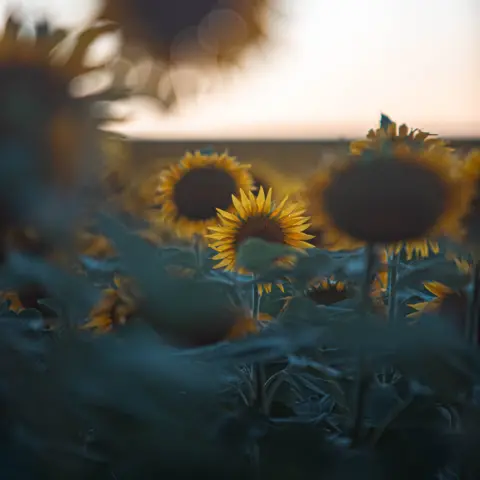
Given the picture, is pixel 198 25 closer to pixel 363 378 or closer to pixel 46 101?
pixel 46 101

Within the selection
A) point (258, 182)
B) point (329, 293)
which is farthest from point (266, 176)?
point (329, 293)

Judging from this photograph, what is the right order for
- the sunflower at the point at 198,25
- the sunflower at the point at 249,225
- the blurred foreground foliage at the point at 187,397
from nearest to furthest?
the blurred foreground foliage at the point at 187,397
the sunflower at the point at 249,225
the sunflower at the point at 198,25

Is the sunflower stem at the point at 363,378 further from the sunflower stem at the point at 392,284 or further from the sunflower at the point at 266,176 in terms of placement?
the sunflower at the point at 266,176

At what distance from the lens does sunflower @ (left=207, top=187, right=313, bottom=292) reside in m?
0.65

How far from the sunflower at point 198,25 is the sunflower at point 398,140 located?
1714mm

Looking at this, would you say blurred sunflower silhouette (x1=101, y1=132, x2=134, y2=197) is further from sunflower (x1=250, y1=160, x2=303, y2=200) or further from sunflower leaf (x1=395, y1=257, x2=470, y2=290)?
sunflower leaf (x1=395, y1=257, x2=470, y2=290)

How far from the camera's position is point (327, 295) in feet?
2.31

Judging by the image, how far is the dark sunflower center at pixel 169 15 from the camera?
225 cm

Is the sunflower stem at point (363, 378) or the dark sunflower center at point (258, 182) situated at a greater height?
the dark sunflower center at point (258, 182)

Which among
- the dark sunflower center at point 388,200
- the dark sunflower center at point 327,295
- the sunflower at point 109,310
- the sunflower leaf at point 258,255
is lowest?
the sunflower at point 109,310

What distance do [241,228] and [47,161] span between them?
0.29 meters

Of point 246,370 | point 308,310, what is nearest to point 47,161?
point 246,370

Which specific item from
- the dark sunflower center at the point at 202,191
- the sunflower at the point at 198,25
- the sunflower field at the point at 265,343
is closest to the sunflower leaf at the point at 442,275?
the sunflower field at the point at 265,343

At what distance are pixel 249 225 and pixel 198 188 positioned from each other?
0.94ft
